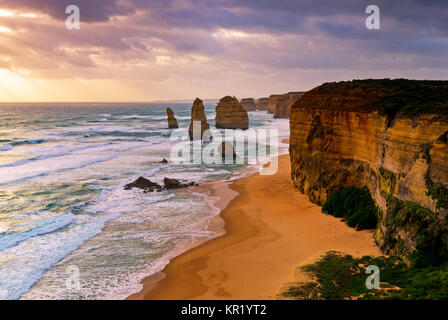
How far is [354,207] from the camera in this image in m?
17.9

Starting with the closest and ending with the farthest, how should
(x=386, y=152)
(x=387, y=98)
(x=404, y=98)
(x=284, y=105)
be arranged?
(x=386, y=152) → (x=404, y=98) → (x=387, y=98) → (x=284, y=105)

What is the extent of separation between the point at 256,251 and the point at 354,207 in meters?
6.29

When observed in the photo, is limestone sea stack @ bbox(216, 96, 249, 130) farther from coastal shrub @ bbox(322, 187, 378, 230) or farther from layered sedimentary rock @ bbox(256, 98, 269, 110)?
layered sedimentary rock @ bbox(256, 98, 269, 110)

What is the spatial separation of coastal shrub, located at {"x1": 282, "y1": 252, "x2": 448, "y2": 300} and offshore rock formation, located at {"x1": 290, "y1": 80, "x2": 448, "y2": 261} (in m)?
0.87

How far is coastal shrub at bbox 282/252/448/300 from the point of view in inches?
384

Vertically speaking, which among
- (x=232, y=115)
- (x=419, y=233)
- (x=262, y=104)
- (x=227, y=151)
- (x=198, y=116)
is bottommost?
(x=419, y=233)

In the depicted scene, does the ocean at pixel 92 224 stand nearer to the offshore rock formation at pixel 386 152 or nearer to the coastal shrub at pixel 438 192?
the offshore rock formation at pixel 386 152

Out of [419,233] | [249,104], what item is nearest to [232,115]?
[419,233]

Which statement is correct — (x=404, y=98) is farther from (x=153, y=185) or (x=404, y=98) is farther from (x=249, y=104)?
(x=249, y=104)

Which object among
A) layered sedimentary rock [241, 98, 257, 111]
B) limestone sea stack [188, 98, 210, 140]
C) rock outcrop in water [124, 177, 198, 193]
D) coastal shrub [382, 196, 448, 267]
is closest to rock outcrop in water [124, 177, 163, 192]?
rock outcrop in water [124, 177, 198, 193]

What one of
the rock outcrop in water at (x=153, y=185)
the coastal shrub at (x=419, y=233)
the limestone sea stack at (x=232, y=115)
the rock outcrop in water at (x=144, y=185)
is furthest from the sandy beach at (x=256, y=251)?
the limestone sea stack at (x=232, y=115)

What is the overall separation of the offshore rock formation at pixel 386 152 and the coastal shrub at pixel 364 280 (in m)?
0.87

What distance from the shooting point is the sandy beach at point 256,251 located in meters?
12.4

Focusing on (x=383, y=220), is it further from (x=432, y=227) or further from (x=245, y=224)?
(x=245, y=224)
